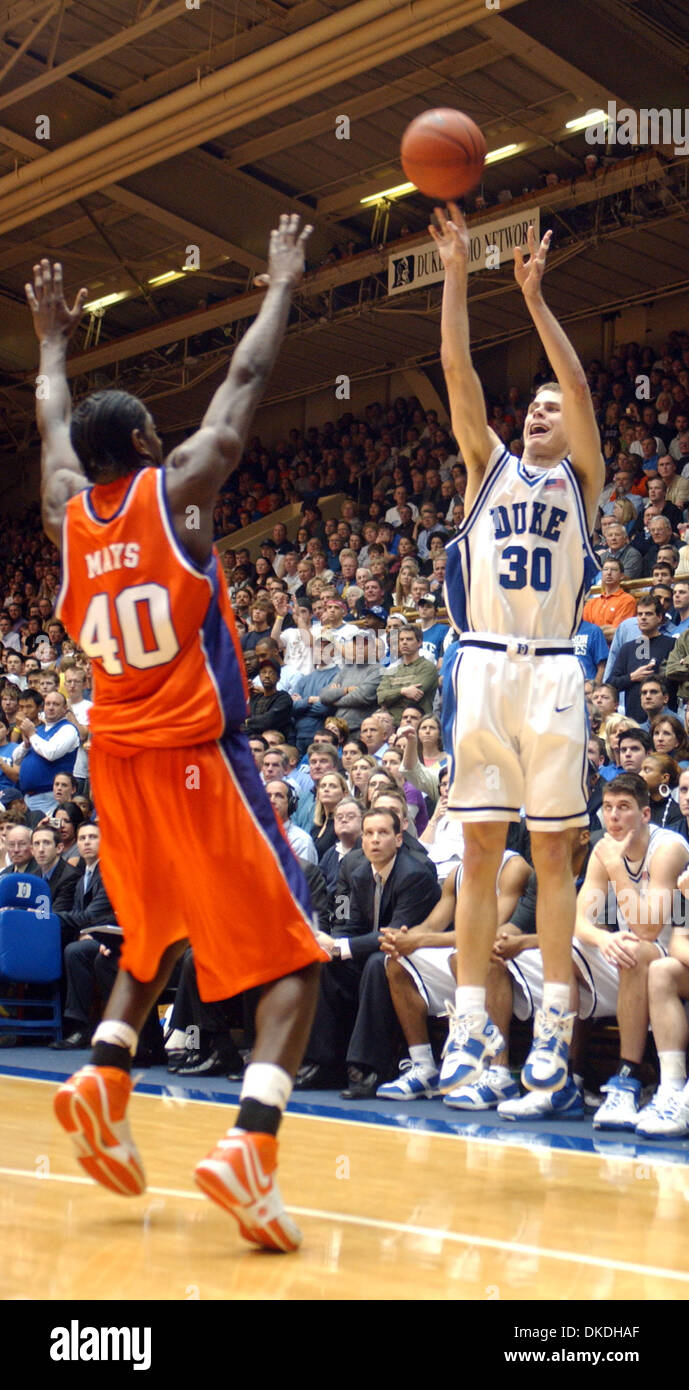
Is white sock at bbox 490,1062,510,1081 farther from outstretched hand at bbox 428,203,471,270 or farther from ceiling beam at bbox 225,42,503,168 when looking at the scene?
ceiling beam at bbox 225,42,503,168

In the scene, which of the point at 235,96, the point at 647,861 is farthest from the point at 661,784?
the point at 235,96

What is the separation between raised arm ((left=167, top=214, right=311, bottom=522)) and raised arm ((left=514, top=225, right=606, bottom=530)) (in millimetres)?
1139

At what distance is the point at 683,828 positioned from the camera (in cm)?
622

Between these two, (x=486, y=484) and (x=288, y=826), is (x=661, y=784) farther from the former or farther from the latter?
(x=486, y=484)

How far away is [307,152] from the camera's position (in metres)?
15.6

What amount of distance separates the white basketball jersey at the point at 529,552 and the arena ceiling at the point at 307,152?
8.01m

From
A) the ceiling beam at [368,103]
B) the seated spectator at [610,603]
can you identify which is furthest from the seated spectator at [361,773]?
the ceiling beam at [368,103]

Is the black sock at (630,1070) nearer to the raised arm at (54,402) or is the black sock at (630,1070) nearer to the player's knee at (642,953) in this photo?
the player's knee at (642,953)

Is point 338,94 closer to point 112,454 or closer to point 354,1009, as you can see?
point 354,1009

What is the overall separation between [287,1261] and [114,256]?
16815mm

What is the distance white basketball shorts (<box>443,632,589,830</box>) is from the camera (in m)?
4.38

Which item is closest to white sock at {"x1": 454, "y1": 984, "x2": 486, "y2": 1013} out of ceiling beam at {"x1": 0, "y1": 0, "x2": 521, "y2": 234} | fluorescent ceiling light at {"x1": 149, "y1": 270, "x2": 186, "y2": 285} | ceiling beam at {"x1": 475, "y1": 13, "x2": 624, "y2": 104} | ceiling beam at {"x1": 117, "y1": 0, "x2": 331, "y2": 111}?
ceiling beam at {"x1": 0, "y1": 0, "x2": 521, "y2": 234}

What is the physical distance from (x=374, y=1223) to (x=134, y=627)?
1.51 m

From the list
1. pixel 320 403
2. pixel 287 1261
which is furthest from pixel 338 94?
pixel 287 1261
